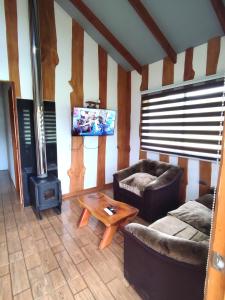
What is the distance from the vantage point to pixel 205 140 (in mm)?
2773

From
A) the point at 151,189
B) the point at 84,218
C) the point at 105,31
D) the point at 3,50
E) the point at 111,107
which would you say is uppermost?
the point at 105,31

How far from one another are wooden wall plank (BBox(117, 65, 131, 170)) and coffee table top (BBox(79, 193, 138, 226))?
5.84 feet

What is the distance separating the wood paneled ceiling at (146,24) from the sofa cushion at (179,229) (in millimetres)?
2496

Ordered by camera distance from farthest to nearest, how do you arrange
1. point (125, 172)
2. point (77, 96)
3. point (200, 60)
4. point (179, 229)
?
point (77, 96) < point (125, 172) < point (200, 60) < point (179, 229)

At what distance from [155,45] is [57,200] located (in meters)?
3.12

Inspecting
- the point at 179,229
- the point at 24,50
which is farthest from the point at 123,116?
the point at 179,229

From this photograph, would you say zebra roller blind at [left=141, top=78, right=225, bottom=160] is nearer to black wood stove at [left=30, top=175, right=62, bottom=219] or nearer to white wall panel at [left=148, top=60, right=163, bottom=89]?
white wall panel at [left=148, top=60, right=163, bottom=89]

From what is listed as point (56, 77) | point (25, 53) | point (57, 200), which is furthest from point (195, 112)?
point (25, 53)

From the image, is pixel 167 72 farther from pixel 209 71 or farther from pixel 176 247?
pixel 176 247

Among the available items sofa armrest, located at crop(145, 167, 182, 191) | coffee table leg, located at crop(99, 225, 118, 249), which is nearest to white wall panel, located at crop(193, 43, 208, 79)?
sofa armrest, located at crop(145, 167, 182, 191)

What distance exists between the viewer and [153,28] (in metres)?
2.67

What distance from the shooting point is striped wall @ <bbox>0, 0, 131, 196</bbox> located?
271 cm

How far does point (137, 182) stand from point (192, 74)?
197 cm

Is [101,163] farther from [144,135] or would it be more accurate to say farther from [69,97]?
[69,97]
